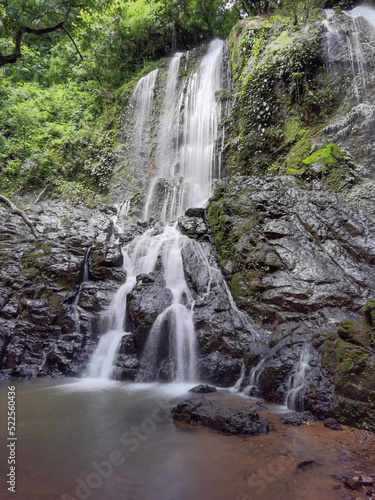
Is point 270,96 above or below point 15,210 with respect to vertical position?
above

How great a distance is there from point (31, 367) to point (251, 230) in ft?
21.5

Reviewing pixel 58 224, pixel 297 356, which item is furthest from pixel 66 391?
pixel 58 224

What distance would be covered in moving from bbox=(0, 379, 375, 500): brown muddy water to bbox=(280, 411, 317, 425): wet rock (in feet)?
0.38

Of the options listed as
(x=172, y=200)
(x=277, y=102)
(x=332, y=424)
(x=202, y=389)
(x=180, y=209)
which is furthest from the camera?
(x=172, y=200)

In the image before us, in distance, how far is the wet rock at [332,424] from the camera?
4.05 meters

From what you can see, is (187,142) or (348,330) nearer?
(348,330)

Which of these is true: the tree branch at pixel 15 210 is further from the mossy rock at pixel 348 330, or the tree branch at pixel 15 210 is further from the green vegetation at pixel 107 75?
the mossy rock at pixel 348 330

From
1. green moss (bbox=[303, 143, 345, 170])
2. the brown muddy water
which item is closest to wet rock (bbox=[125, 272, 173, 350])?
the brown muddy water

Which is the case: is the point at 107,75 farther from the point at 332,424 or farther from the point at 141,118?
the point at 332,424

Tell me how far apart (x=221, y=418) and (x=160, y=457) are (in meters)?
1.01

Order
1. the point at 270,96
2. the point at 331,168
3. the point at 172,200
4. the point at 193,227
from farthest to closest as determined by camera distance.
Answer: the point at 172,200
the point at 270,96
the point at 193,227
the point at 331,168

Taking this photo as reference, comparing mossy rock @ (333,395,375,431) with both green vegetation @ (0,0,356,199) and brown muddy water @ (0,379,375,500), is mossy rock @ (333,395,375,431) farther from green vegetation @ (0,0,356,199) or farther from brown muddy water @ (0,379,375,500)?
green vegetation @ (0,0,356,199)

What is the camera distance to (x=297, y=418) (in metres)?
4.35

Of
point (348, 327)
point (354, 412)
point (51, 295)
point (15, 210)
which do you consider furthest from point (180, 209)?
point (354, 412)
